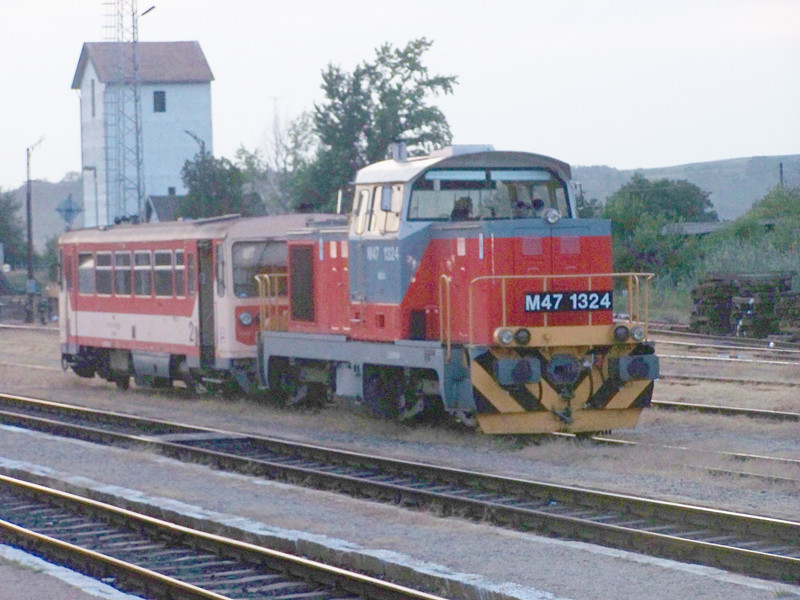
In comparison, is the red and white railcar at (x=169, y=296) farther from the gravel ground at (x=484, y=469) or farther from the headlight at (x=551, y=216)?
the headlight at (x=551, y=216)

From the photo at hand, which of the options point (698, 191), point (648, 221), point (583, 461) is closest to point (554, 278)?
point (583, 461)

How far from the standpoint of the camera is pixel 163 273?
20594 millimetres

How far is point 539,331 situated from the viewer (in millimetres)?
13836

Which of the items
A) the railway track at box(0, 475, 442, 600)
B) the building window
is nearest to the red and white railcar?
the railway track at box(0, 475, 442, 600)

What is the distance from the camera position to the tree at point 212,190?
2196 inches

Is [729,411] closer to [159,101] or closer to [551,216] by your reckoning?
[551,216]

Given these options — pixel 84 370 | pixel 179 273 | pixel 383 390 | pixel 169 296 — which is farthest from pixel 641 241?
pixel 383 390

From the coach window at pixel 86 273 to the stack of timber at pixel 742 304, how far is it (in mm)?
15452

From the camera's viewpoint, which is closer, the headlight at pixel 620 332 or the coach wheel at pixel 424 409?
the headlight at pixel 620 332

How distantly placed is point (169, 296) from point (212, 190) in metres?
36.2

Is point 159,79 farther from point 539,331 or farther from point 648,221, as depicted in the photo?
point 539,331

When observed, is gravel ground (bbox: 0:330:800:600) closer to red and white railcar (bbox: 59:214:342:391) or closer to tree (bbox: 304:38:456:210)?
red and white railcar (bbox: 59:214:342:391)

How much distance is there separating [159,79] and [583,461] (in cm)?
7918

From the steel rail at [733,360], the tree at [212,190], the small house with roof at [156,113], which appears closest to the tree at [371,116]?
the tree at [212,190]
